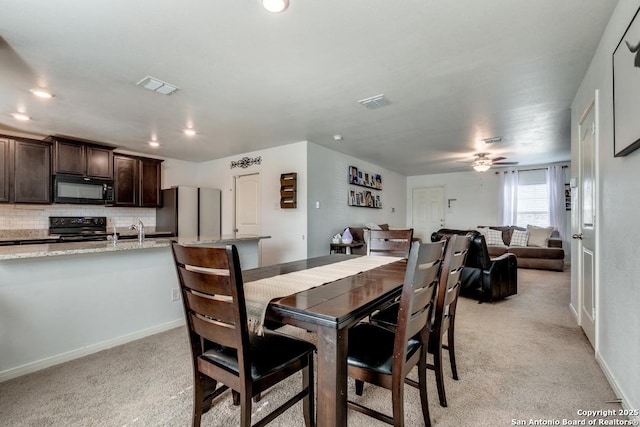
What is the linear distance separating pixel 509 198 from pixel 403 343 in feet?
25.0

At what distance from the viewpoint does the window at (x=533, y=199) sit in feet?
23.4

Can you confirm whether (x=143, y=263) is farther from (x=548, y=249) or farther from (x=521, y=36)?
(x=548, y=249)

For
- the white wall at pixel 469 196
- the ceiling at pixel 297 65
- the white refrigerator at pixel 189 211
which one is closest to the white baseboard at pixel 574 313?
the ceiling at pixel 297 65

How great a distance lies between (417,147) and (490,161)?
1572 millimetres

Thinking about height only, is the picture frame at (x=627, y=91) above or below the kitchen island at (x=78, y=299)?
above

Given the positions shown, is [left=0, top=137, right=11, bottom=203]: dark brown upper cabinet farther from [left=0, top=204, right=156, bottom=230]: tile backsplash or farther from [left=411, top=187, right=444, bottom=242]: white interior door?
[left=411, top=187, right=444, bottom=242]: white interior door

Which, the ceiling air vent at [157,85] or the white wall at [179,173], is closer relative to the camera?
the ceiling air vent at [157,85]

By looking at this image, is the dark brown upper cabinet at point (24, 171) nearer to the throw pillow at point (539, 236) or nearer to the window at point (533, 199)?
the throw pillow at point (539, 236)

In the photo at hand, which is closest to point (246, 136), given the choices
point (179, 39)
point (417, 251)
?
point (179, 39)

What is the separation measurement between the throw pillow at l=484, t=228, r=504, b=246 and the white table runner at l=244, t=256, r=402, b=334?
18.5ft

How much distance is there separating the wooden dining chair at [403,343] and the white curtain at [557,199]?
7152mm

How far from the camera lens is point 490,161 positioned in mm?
5766

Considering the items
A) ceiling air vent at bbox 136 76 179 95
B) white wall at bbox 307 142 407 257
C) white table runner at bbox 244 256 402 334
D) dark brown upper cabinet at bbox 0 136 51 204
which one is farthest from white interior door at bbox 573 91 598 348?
dark brown upper cabinet at bbox 0 136 51 204

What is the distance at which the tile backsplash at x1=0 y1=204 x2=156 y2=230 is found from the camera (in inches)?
173
